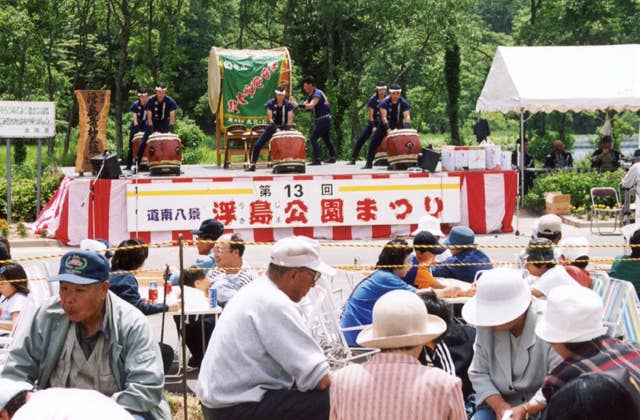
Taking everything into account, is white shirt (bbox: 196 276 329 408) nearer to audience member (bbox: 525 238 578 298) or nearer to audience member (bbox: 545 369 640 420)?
audience member (bbox: 545 369 640 420)

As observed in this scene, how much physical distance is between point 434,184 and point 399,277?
10.7 metres

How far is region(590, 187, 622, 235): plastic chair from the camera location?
770 inches

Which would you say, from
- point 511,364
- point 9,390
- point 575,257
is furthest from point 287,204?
point 9,390

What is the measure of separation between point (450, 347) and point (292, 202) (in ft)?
38.1

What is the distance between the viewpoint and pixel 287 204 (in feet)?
59.5

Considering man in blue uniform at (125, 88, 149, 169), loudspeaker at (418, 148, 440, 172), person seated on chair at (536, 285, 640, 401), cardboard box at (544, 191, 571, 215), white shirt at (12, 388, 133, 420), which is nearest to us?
white shirt at (12, 388, 133, 420)

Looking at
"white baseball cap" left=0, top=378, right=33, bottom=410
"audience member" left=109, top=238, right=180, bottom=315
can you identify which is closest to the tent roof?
"audience member" left=109, top=238, right=180, bottom=315

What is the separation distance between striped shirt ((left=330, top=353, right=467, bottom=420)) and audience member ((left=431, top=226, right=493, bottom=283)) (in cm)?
494

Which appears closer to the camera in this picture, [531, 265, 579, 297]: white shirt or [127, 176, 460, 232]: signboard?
[531, 265, 579, 297]: white shirt

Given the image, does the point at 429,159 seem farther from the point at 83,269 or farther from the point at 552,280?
the point at 83,269

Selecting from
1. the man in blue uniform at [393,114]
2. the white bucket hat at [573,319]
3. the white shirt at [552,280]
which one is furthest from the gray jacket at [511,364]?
the man in blue uniform at [393,114]

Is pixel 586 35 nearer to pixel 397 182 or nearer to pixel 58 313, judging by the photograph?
pixel 397 182

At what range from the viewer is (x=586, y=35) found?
3794cm

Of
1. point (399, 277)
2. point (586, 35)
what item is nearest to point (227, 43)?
point (586, 35)
